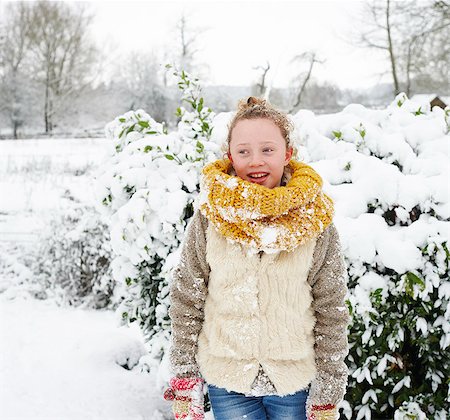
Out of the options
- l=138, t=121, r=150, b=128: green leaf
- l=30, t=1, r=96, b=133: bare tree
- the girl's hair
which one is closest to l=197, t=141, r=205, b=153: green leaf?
l=138, t=121, r=150, b=128: green leaf

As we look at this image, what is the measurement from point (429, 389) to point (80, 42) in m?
42.6

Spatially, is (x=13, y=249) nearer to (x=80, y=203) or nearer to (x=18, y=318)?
(x=80, y=203)

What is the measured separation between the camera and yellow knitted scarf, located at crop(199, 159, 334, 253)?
5.16ft

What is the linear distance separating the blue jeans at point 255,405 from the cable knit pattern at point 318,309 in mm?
62

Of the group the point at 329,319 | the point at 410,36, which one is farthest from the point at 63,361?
the point at 410,36

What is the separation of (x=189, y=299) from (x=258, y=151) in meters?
0.54

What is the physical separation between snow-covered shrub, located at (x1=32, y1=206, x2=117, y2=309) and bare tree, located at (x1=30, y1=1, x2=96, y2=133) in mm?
34350

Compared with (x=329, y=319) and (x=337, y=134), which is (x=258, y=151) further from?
(x=337, y=134)

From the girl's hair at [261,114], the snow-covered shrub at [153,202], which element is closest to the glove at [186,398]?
the girl's hair at [261,114]

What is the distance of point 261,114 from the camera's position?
1.71 m

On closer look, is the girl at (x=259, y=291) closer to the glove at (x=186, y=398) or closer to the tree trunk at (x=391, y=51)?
the glove at (x=186, y=398)

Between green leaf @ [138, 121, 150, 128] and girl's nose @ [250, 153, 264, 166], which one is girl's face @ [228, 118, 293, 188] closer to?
girl's nose @ [250, 153, 264, 166]

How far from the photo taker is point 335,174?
2807 mm

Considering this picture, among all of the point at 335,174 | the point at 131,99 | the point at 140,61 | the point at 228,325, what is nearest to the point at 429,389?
the point at 335,174
